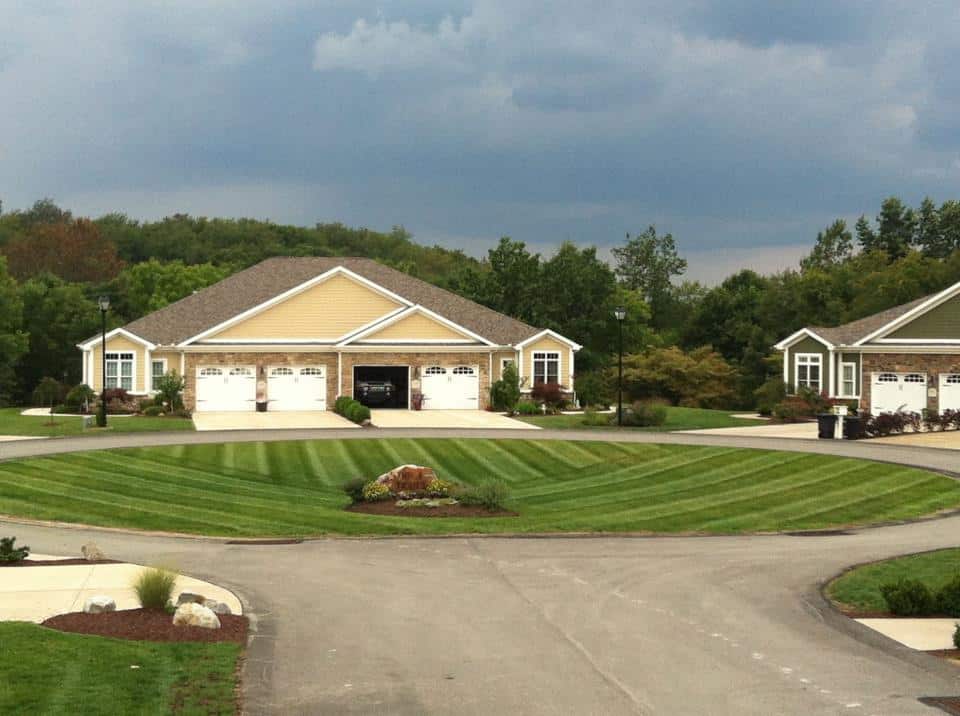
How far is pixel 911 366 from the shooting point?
47625mm

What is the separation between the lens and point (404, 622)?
14.6 metres

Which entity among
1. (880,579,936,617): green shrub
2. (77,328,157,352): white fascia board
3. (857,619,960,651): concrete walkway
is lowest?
(857,619,960,651): concrete walkway

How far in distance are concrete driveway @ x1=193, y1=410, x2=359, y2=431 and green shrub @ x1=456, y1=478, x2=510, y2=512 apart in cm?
1784

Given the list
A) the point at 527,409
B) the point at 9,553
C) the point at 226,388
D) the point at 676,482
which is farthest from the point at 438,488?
the point at 226,388

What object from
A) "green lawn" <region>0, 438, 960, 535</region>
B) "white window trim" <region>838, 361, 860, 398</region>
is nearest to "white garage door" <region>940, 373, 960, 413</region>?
"white window trim" <region>838, 361, 860, 398</region>

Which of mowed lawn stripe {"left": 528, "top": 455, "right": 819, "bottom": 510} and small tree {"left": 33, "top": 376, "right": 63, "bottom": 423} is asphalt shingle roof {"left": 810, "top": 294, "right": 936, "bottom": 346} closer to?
mowed lawn stripe {"left": 528, "top": 455, "right": 819, "bottom": 510}

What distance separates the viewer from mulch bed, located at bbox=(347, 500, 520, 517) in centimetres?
2495

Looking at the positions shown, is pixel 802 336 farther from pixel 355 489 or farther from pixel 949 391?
pixel 355 489

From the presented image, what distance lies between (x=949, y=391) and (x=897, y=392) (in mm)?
2059

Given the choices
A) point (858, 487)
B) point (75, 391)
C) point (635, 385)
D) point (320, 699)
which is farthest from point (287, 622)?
point (635, 385)

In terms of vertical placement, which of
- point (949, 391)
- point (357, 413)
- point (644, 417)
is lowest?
point (644, 417)

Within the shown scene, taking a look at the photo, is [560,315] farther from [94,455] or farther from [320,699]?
[320,699]

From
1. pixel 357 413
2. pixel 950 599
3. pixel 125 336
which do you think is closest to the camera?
pixel 950 599

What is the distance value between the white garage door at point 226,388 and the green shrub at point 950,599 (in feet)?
130
